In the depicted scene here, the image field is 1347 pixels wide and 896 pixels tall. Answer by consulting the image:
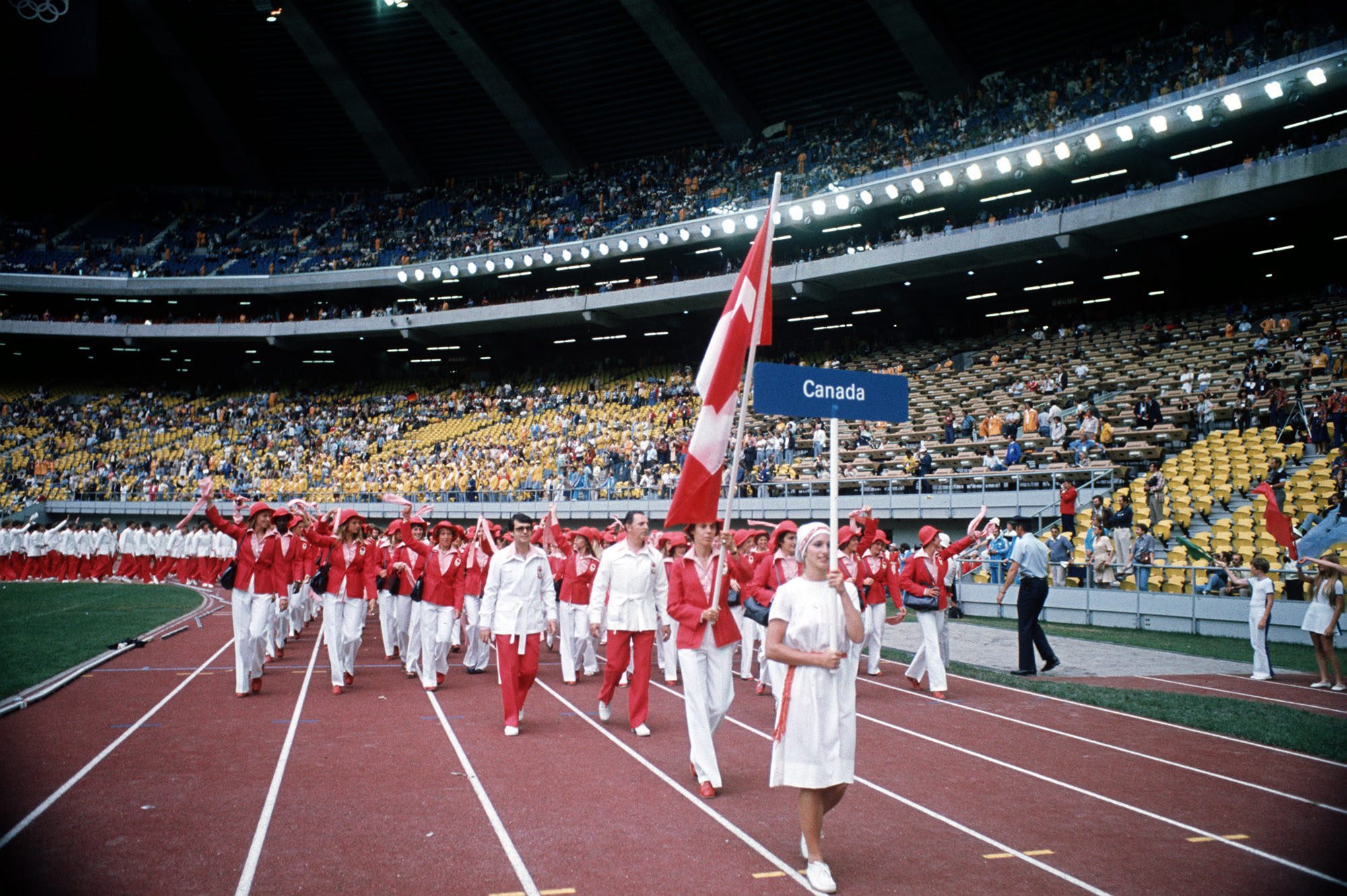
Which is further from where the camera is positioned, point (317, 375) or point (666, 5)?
point (317, 375)

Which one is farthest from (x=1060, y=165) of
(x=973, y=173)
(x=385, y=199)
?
(x=385, y=199)

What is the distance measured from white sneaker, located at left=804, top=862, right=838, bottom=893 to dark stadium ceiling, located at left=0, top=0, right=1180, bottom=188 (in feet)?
116

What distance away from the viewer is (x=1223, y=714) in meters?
9.27

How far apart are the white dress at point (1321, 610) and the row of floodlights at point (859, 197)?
1155 centimetres

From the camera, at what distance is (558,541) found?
13.1 m

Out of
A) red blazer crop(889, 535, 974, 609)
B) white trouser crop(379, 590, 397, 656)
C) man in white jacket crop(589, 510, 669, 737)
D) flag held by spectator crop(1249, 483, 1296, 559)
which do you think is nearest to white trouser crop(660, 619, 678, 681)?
man in white jacket crop(589, 510, 669, 737)

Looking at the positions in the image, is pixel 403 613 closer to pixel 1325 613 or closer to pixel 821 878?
pixel 821 878

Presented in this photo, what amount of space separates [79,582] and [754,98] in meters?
33.9

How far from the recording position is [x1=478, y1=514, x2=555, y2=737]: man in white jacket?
329 inches

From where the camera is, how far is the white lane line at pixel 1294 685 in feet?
34.7

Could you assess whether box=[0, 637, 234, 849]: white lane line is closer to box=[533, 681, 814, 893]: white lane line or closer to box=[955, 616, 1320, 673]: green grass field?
box=[533, 681, 814, 893]: white lane line

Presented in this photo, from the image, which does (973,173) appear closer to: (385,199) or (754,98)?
(754,98)

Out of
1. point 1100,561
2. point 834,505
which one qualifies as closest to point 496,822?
point 834,505

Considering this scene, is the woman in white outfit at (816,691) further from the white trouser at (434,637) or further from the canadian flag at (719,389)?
the white trouser at (434,637)
